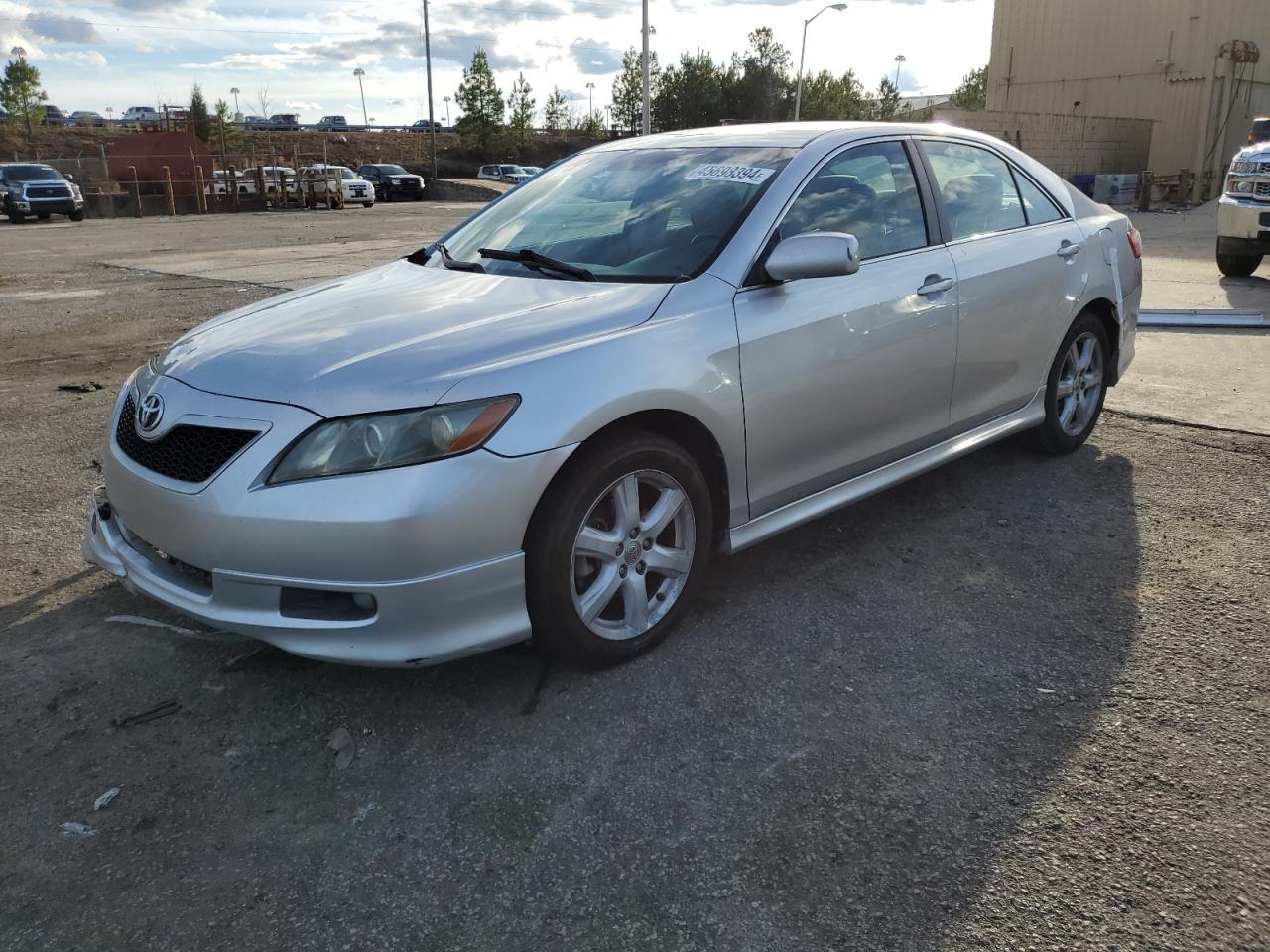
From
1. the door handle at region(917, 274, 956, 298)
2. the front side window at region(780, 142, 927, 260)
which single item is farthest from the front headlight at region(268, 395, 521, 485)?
the door handle at region(917, 274, 956, 298)

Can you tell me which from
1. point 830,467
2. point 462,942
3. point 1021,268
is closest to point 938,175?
point 1021,268

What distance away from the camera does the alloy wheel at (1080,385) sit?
4777mm

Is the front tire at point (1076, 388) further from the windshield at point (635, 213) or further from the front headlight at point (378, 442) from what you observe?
the front headlight at point (378, 442)

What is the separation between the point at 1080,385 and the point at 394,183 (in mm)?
42508

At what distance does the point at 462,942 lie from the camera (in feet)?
6.70

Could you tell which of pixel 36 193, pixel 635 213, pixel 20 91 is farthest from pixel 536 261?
pixel 20 91

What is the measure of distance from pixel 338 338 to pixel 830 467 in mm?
1756

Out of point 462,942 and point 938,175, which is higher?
point 938,175

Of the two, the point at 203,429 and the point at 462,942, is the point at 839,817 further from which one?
the point at 203,429

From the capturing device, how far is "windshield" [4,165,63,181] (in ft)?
96.2

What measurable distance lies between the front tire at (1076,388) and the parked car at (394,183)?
4209 cm

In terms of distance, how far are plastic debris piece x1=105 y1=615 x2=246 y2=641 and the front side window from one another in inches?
90.7

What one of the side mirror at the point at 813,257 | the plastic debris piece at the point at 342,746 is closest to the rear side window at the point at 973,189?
the side mirror at the point at 813,257

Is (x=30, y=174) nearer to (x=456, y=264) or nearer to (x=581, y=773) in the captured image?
(x=456, y=264)
